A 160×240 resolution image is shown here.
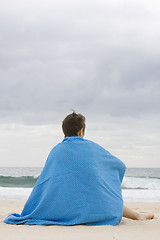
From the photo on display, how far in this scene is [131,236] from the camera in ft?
9.24

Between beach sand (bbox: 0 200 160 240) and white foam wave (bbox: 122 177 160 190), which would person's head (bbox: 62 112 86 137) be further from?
white foam wave (bbox: 122 177 160 190)

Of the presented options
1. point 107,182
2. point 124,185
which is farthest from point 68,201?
point 124,185

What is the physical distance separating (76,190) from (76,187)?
0.03m

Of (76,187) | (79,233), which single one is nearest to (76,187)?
(76,187)

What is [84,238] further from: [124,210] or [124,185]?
[124,185]

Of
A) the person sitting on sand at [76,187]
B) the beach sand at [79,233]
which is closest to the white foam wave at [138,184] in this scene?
the person sitting on sand at [76,187]

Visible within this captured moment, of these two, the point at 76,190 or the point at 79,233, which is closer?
the point at 79,233

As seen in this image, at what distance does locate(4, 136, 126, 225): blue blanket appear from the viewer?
11.3 feet

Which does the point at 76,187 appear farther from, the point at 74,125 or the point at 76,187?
the point at 74,125

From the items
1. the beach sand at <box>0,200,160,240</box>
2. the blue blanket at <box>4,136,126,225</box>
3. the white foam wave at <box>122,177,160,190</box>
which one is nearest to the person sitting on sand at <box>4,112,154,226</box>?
the blue blanket at <box>4,136,126,225</box>

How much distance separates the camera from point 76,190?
346cm

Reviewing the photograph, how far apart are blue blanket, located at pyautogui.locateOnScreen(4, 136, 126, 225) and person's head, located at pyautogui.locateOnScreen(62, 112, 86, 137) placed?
0.07 m

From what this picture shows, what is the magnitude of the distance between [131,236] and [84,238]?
1.44ft

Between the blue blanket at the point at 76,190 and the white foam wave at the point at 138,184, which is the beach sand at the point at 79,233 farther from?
the white foam wave at the point at 138,184
